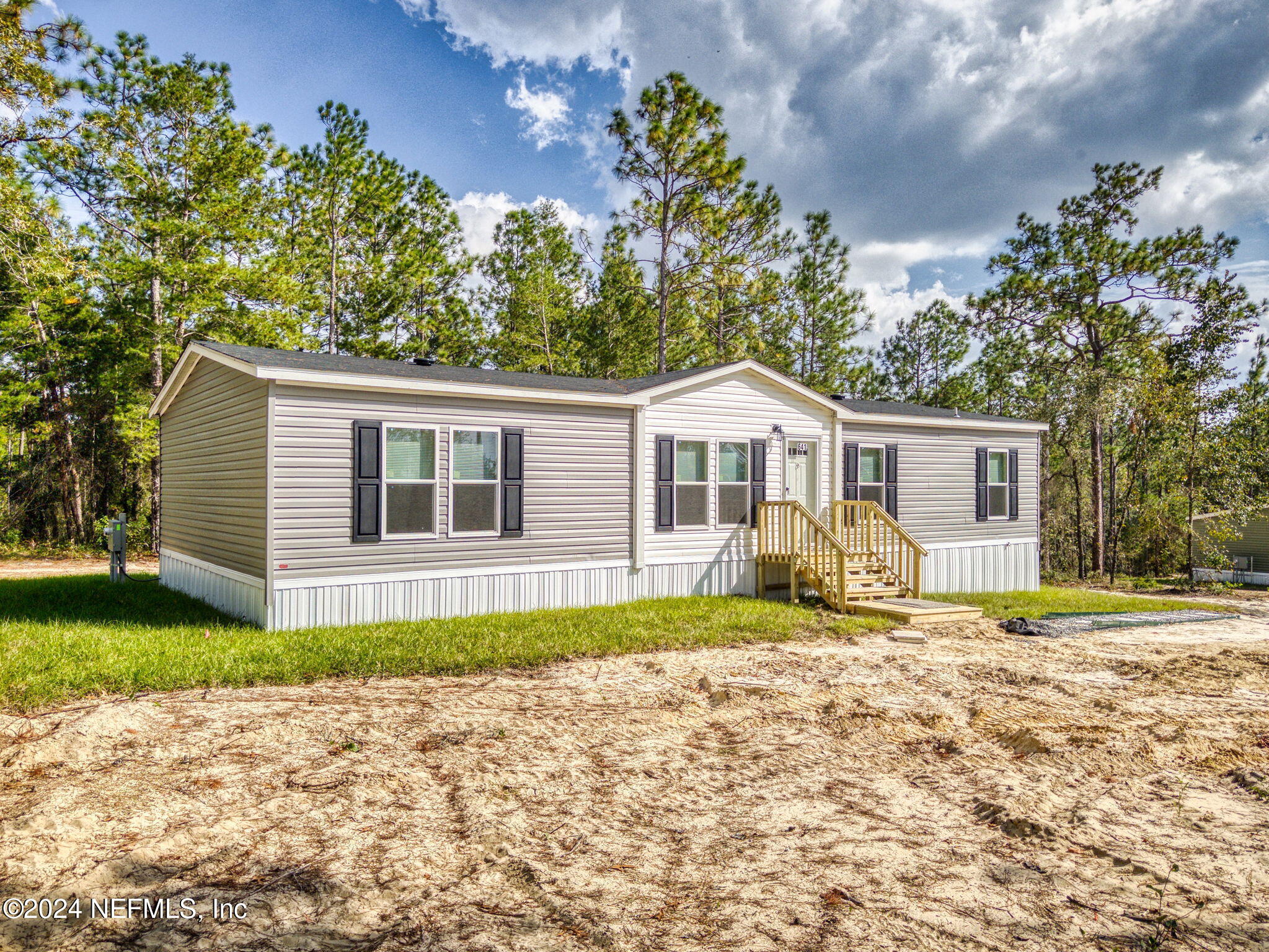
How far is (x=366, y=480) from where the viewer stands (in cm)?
880

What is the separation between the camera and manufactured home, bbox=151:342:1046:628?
8.59 metres

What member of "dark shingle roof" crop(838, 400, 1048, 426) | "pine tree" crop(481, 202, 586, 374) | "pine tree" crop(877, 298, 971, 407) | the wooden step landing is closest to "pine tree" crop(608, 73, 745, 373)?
"pine tree" crop(481, 202, 586, 374)

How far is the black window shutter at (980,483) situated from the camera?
1466 cm

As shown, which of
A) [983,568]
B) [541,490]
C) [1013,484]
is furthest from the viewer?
[1013,484]

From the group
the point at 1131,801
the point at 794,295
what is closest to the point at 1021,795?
the point at 1131,801

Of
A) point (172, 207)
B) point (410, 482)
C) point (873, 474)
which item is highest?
point (172, 207)

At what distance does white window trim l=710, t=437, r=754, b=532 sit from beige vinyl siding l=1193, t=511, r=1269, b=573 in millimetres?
18811

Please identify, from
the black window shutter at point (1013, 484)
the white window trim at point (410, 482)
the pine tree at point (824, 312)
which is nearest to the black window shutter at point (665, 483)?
the white window trim at point (410, 482)

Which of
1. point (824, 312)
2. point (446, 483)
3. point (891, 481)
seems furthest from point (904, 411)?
point (824, 312)

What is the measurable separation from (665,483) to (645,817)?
7664 millimetres

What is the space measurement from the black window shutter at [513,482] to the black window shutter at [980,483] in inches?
387

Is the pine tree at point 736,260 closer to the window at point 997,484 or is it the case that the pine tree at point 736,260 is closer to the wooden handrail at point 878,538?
the window at point 997,484

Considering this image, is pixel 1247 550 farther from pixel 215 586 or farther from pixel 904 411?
pixel 215 586

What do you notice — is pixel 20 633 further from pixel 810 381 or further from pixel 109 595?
pixel 810 381
